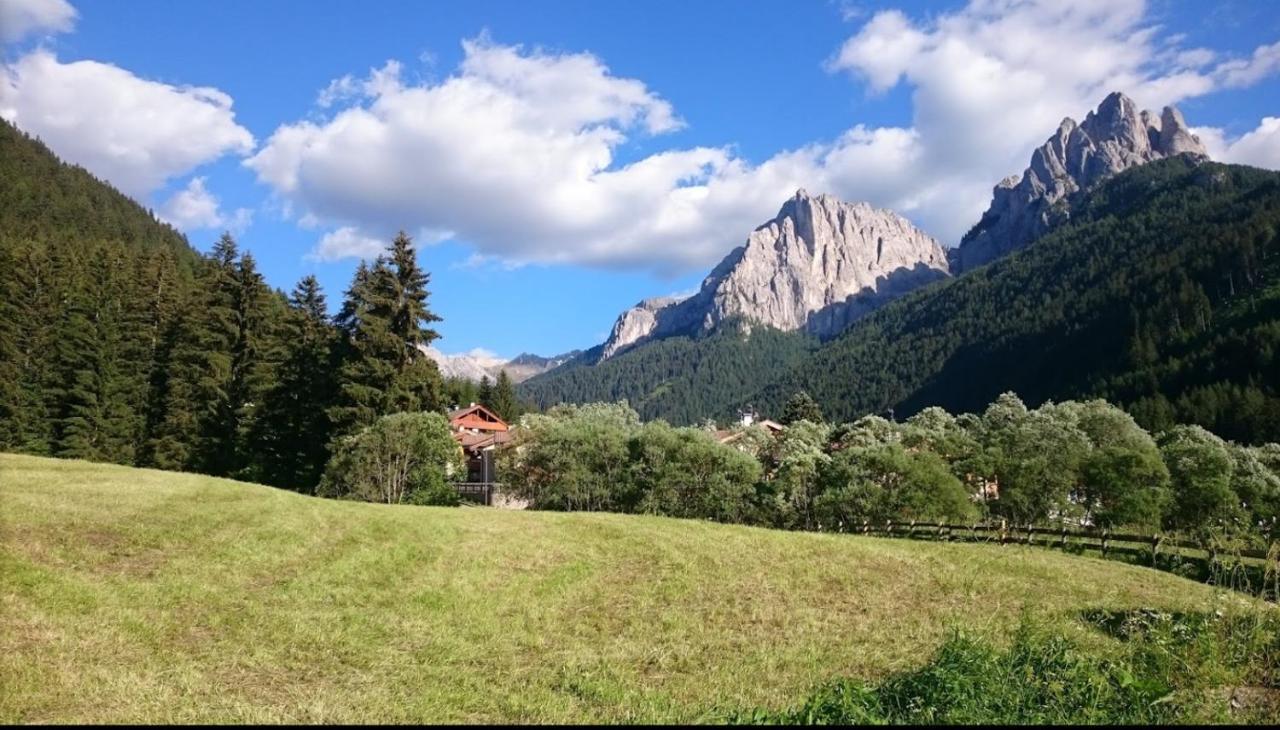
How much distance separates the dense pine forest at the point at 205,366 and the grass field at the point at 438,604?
72.9 ft

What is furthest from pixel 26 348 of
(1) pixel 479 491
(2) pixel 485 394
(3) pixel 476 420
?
(2) pixel 485 394

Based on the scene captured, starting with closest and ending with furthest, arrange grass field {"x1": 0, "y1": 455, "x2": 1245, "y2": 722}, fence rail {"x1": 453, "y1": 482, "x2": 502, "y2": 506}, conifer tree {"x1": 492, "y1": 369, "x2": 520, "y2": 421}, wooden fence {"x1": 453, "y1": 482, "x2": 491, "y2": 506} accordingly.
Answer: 1. grass field {"x1": 0, "y1": 455, "x2": 1245, "y2": 722}
2. fence rail {"x1": 453, "y1": 482, "x2": 502, "y2": 506}
3. wooden fence {"x1": 453, "y1": 482, "x2": 491, "y2": 506}
4. conifer tree {"x1": 492, "y1": 369, "x2": 520, "y2": 421}

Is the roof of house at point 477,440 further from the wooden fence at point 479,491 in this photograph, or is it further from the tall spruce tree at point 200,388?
the tall spruce tree at point 200,388

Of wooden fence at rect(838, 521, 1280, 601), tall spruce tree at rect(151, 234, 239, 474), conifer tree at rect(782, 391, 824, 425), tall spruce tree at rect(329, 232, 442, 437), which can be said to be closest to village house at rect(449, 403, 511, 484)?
tall spruce tree at rect(329, 232, 442, 437)

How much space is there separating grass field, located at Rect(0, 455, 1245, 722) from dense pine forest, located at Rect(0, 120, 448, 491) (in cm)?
2222

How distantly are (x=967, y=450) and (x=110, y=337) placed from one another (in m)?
67.5

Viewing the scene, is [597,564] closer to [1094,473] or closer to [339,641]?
[339,641]

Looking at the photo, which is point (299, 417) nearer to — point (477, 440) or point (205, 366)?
point (205, 366)

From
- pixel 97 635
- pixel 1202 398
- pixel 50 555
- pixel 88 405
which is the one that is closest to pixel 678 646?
pixel 97 635

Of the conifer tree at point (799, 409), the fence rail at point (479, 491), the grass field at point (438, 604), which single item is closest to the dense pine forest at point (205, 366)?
the fence rail at point (479, 491)

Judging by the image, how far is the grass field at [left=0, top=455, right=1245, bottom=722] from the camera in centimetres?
985

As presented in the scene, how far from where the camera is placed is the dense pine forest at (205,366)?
47.6 meters

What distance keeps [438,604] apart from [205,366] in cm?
4626

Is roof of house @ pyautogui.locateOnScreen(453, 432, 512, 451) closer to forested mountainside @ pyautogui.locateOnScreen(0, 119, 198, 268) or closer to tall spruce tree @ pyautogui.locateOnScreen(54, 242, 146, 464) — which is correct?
tall spruce tree @ pyautogui.locateOnScreen(54, 242, 146, 464)
